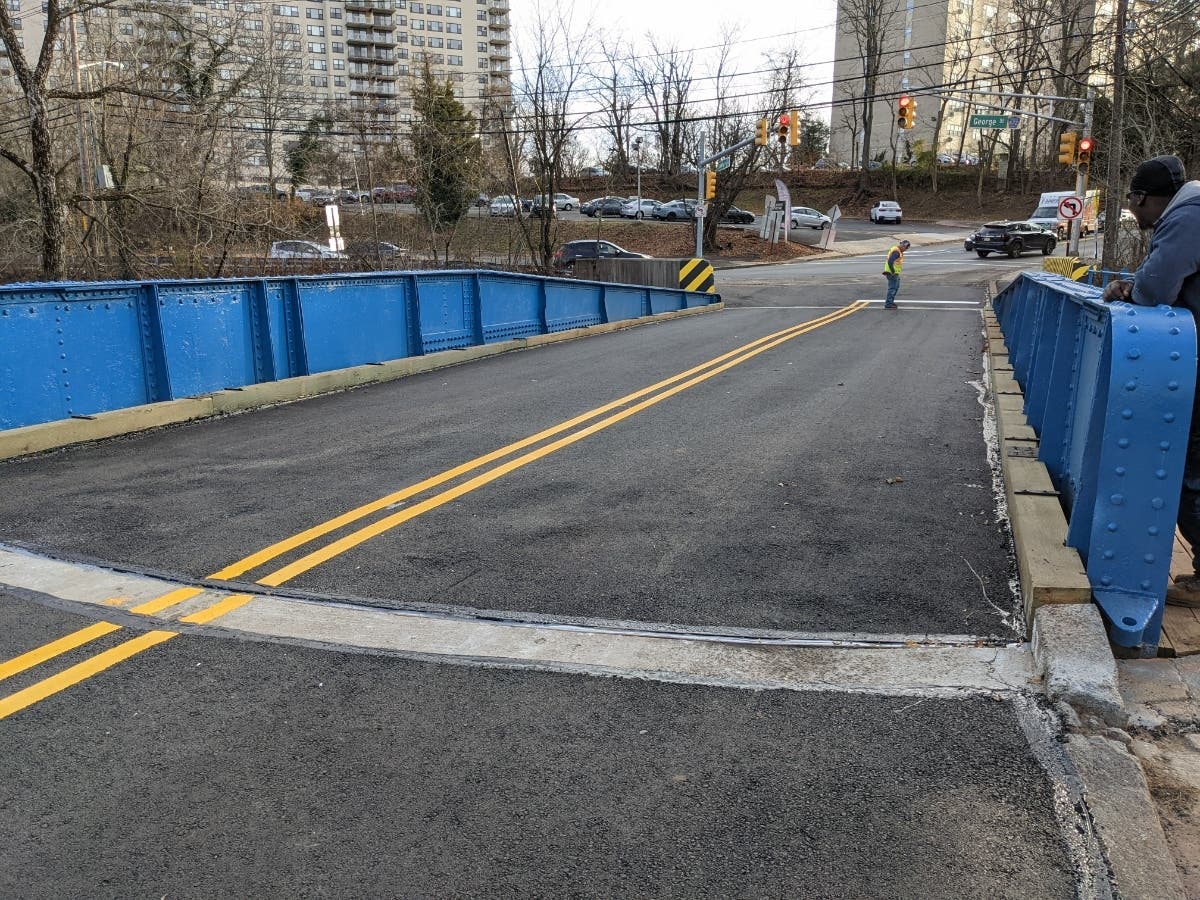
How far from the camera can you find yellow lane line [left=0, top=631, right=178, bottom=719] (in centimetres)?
359

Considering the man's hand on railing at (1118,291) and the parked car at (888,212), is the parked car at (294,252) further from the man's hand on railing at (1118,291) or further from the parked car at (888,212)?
the parked car at (888,212)

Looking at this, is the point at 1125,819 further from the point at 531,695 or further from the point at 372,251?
the point at 372,251

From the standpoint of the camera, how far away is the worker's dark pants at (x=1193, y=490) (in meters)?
4.20

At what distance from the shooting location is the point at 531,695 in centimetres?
367

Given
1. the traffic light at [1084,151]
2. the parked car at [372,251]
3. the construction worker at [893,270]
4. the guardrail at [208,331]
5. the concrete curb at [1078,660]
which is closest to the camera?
the concrete curb at [1078,660]

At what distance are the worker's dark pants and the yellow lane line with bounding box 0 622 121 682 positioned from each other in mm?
4834

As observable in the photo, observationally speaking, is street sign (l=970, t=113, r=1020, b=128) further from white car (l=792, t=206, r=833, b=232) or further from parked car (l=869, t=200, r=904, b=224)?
parked car (l=869, t=200, r=904, b=224)

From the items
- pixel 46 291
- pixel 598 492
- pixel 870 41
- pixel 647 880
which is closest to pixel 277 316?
pixel 46 291

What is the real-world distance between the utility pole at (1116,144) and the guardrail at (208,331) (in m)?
15.6

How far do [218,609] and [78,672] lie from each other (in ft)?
2.38

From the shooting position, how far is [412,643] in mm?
4129

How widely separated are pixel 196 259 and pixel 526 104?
66.3ft

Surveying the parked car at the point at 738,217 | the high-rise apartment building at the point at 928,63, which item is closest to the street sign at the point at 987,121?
the parked car at the point at 738,217

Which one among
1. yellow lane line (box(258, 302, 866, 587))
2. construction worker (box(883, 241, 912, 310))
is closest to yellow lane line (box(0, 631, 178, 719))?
yellow lane line (box(258, 302, 866, 587))
